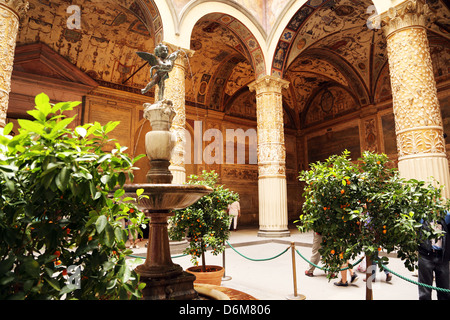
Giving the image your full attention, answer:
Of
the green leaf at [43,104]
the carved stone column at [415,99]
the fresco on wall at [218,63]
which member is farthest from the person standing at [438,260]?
the fresco on wall at [218,63]

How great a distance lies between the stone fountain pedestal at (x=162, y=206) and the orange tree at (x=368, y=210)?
117 cm

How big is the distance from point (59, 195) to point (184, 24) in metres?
8.43

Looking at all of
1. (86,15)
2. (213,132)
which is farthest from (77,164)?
(213,132)

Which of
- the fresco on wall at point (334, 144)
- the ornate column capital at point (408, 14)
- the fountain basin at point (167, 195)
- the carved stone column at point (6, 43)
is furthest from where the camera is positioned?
the fresco on wall at point (334, 144)

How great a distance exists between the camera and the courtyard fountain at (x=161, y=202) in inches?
106

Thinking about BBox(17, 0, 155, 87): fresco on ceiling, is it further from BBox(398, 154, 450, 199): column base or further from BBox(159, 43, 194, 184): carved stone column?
BBox(398, 154, 450, 199): column base

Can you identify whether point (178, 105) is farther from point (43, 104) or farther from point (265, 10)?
point (43, 104)

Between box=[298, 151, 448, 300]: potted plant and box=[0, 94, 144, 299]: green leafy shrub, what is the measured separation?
6.65 feet

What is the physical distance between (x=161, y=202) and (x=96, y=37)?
10935 millimetres

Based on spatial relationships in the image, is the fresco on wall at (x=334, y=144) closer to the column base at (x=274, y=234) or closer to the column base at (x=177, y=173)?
the column base at (x=274, y=234)

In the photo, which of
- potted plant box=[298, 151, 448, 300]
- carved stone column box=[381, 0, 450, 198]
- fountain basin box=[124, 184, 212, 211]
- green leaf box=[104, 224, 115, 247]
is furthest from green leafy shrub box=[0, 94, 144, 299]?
carved stone column box=[381, 0, 450, 198]

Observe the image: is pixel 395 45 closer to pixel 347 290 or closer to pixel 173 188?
pixel 347 290

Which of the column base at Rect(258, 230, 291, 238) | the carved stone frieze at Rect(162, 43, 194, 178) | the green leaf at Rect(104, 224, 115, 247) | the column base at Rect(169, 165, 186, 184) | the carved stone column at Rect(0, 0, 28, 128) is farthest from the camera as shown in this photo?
the column base at Rect(258, 230, 291, 238)

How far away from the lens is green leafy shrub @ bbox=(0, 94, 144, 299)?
1.11 metres
